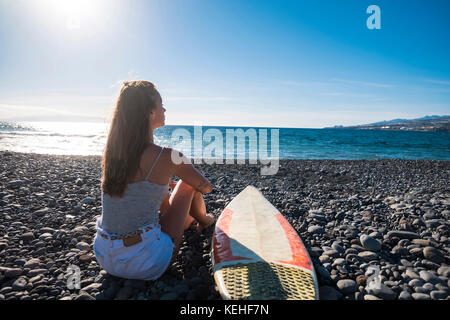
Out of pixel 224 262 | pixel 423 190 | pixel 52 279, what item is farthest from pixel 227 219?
pixel 423 190

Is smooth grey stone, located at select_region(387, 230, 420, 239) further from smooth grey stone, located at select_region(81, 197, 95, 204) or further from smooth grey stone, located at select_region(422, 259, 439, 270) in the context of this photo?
smooth grey stone, located at select_region(81, 197, 95, 204)

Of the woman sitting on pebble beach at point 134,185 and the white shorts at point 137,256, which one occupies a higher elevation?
the woman sitting on pebble beach at point 134,185

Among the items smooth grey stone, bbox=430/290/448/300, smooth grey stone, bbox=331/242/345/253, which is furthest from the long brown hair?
smooth grey stone, bbox=430/290/448/300

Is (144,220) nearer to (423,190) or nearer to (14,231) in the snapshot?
(14,231)

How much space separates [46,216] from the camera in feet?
15.5

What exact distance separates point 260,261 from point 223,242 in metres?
0.61

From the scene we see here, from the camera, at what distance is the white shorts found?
8.11 feet

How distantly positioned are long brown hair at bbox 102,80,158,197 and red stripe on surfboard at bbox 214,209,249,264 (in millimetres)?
1401

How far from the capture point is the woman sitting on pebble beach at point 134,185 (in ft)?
7.86

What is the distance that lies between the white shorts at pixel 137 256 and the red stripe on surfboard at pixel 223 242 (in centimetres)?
68

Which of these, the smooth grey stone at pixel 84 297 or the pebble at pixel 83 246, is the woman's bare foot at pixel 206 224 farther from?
the smooth grey stone at pixel 84 297

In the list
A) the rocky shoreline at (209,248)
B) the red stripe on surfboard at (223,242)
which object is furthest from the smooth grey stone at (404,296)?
the red stripe on surfboard at (223,242)
